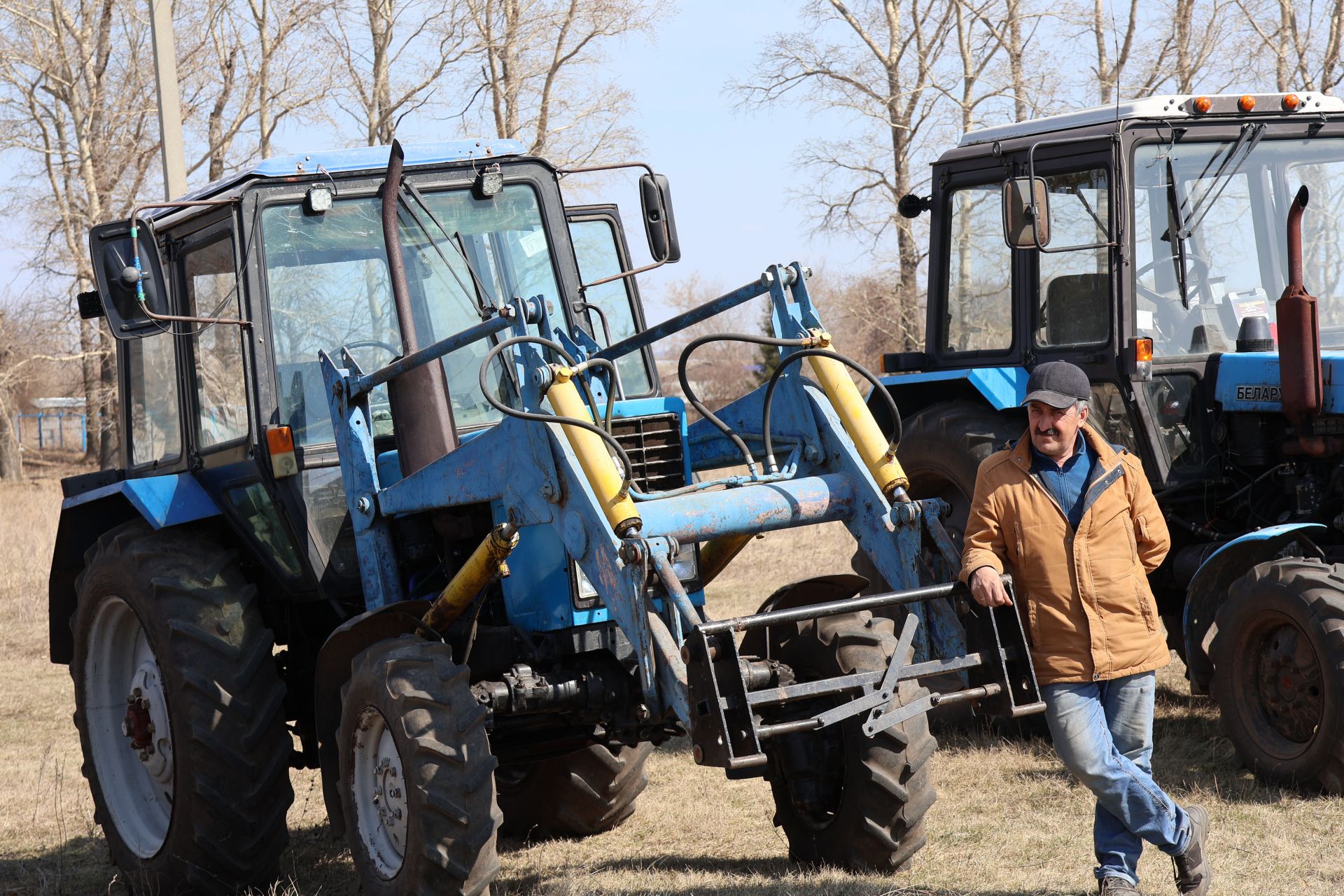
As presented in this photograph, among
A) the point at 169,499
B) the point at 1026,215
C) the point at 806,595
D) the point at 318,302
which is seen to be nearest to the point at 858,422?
the point at 806,595

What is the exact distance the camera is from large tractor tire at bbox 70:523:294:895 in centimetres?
494

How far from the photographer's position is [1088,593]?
4117 millimetres

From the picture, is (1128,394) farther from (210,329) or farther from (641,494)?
(210,329)

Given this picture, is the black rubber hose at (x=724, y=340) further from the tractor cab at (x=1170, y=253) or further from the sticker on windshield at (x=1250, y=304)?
the sticker on windshield at (x=1250, y=304)

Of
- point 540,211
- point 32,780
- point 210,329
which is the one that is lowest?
point 32,780

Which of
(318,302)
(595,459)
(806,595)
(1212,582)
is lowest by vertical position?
(1212,582)

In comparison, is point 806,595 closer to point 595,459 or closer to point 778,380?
point 778,380

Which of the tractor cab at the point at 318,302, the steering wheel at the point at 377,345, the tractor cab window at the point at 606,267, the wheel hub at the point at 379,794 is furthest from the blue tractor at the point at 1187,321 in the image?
the wheel hub at the point at 379,794

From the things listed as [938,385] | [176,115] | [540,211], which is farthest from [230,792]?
[176,115]

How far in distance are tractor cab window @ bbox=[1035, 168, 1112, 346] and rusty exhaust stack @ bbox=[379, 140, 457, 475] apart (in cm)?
327

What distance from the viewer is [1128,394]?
682cm

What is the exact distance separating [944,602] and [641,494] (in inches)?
36.3

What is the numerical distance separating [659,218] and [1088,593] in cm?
234

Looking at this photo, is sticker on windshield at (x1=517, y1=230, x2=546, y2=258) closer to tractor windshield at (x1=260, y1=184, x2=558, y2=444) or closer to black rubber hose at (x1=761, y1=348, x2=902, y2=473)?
tractor windshield at (x1=260, y1=184, x2=558, y2=444)
